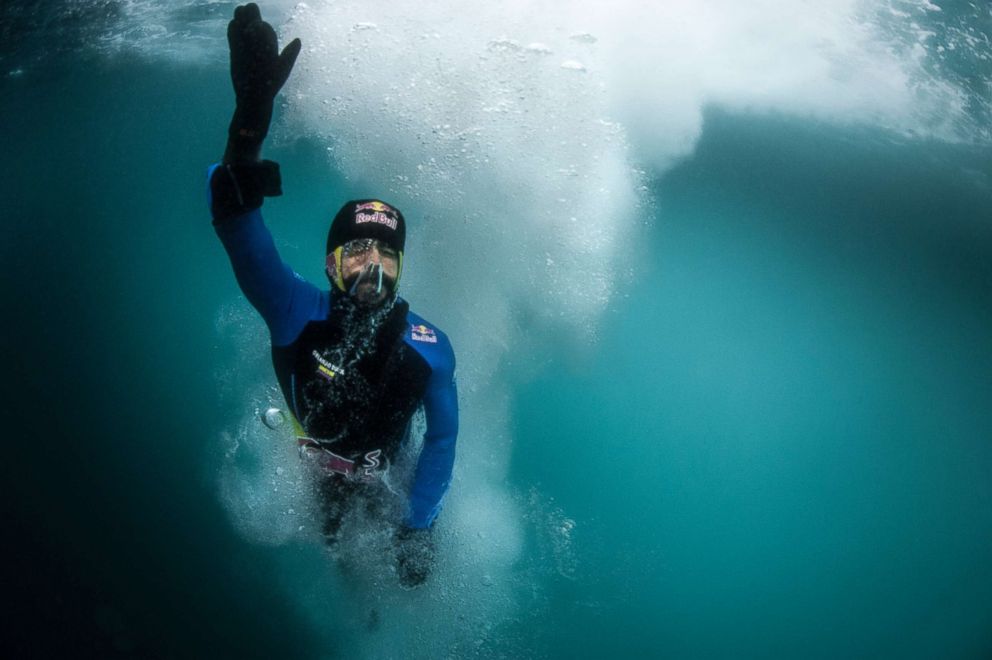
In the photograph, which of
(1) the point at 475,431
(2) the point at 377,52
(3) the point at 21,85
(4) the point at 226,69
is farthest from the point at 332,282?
(3) the point at 21,85

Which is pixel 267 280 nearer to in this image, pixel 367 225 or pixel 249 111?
pixel 367 225

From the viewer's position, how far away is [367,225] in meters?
1.80

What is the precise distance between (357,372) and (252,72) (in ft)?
3.86

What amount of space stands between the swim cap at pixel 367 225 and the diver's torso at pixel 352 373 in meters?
0.27

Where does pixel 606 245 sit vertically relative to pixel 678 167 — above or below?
below

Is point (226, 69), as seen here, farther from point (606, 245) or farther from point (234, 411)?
point (606, 245)

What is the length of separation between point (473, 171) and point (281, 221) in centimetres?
383

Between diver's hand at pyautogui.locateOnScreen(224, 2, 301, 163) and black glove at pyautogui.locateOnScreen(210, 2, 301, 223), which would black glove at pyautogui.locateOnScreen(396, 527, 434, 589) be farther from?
diver's hand at pyautogui.locateOnScreen(224, 2, 301, 163)

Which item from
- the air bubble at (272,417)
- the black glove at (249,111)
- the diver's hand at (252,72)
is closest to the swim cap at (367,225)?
the black glove at (249,111)

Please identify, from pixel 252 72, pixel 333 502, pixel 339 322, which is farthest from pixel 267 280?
pixel 333 502

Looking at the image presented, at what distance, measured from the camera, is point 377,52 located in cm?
467

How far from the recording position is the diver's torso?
1946 millimetres

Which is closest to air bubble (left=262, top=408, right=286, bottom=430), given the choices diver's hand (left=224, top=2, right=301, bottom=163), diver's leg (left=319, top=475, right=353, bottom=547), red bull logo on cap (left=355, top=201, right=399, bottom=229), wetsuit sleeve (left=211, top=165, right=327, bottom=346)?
diver's leg (left=319, top=475, right=353, bottom=547)

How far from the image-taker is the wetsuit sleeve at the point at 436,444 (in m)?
2.12
